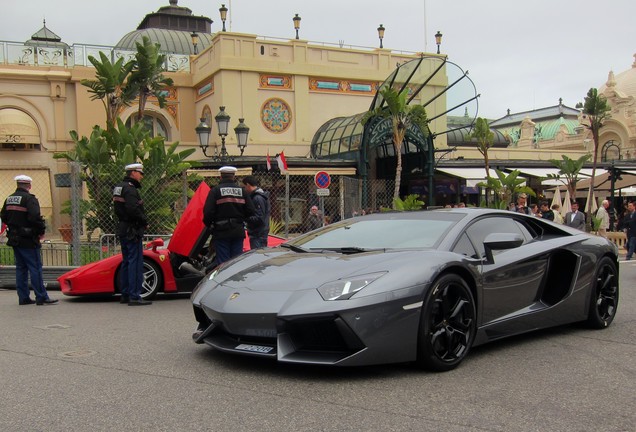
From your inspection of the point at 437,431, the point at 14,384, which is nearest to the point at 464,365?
the point at 437,431

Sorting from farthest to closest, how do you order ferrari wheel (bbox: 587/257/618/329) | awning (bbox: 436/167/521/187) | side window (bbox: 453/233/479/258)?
awning (bbox: 436/167/521/187) → ferrari wheel (bbox: 587/257/618/329) → side window (bbox: 453/233/479/258)

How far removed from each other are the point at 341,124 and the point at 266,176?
5614 millimetres

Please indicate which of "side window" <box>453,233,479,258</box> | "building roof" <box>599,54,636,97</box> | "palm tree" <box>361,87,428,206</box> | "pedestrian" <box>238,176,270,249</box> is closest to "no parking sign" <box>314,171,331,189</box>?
"pedestrian" <box>238,176,270,249</box>

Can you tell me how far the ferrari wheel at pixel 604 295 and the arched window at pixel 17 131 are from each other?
2730 centimetres

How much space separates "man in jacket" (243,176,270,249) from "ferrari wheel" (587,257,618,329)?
4459 millimetres

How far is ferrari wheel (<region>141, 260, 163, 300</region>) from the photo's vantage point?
335 inches

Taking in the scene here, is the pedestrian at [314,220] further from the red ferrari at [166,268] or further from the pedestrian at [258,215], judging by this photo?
the red ferrari at [166,268]

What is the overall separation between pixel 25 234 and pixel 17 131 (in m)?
22.3

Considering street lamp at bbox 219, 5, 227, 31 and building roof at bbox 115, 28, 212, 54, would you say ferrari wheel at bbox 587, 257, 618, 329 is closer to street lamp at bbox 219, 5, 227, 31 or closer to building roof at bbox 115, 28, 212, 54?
street lamp at bbox 219, 5, 227, 31

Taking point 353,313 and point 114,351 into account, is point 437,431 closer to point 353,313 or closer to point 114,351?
point 353,313

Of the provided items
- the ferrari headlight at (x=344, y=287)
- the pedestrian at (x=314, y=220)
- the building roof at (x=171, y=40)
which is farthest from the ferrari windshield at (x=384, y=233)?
the building roof at (x=171, y=40)

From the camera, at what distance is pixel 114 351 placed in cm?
511

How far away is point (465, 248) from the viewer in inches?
193

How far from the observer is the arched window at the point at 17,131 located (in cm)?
2794
